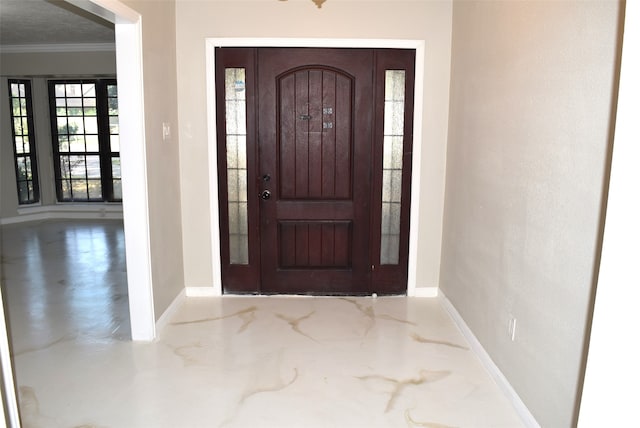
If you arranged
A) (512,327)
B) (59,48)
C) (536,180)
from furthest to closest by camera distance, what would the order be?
(59,48)
(512,327)
(536,180)

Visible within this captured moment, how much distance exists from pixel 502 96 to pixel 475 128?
1.68 ft

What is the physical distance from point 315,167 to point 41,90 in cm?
548

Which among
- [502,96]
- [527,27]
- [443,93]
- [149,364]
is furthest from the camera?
[443,93]

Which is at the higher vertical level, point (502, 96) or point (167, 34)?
point (167, 34)

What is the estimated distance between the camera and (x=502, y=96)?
283 centimetres

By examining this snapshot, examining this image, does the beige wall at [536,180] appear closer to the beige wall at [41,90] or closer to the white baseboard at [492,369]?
the white baseboard at [492,369]

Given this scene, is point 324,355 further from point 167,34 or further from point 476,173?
point 167,34

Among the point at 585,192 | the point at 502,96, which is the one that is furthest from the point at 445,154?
the point at 585,192

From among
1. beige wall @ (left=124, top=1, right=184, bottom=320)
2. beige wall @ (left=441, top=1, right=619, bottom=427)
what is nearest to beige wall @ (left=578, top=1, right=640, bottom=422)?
beige wall @ (left=441, top=1, right=619, bottom=427)

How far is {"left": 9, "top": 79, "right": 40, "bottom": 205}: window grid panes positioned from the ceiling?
0.95 m

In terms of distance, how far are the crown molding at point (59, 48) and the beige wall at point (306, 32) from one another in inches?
132

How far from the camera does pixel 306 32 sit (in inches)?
155

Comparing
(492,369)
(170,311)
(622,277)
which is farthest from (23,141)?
(622,277)

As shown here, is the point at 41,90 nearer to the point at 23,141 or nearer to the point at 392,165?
the point at 23,141
